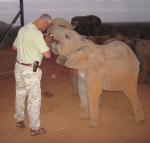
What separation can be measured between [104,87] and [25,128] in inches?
60.1

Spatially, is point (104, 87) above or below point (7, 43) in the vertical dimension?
above

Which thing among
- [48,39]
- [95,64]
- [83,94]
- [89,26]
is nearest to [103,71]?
[95,64]

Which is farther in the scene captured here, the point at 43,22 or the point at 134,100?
the point at 134,100

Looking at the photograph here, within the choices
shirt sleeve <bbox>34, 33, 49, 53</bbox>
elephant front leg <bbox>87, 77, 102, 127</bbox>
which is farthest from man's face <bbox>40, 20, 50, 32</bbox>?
elephant front leg <bbox>87, 77, 102, 127</bbox>

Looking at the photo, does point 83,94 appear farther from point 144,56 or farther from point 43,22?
point 144,56

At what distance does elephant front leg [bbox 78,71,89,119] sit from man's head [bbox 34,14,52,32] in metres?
1.06

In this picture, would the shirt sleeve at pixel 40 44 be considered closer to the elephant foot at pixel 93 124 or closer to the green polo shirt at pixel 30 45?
the green polo shirt at pixel 30 45

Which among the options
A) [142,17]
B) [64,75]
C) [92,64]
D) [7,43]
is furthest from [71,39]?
[142,17]

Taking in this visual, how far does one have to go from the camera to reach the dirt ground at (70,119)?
7.46 meters

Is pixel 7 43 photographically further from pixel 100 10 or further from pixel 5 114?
pixel 5 114

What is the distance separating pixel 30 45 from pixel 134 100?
2.13m

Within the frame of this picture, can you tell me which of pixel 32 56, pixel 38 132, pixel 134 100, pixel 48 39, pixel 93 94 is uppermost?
pixel 48 39

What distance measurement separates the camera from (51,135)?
7598 millimetres

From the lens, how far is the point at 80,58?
297 inches
